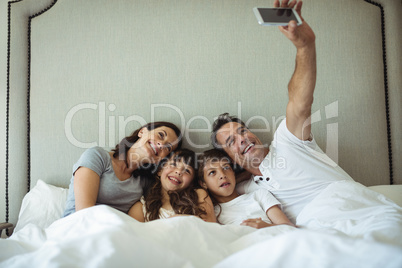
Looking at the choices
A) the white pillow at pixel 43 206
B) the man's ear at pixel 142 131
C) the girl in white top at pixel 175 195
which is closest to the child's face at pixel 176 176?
the girl in white top at pixel 175 195

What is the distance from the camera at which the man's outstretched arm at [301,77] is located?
1099 mm

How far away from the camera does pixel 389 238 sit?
765 mm

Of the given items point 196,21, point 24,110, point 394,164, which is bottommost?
point 394,164

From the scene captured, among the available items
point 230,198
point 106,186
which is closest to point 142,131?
point 106,186

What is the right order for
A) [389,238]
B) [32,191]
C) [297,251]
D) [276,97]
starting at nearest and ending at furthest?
[297,251], [389,238], [32,191], [276,97]

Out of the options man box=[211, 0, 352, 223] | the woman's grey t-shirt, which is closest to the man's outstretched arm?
man box=[211, 0, 352, 223]

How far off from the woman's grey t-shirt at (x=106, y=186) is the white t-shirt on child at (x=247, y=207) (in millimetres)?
443

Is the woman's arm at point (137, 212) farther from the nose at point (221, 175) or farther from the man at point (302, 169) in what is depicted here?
the man at point (302, 169)

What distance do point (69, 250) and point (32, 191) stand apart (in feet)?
3.35

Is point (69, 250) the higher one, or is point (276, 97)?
point (276, 97)

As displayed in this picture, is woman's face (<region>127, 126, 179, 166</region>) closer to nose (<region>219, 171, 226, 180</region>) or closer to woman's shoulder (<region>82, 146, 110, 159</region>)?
woman's shoulder (<region>82, 146, 110, 159</region>)

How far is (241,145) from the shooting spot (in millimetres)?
1377

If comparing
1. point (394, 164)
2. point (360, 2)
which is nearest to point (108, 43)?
point (360, 2)

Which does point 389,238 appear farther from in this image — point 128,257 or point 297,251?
point 128,257
